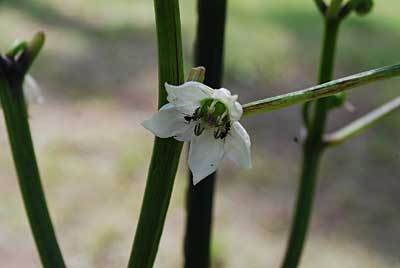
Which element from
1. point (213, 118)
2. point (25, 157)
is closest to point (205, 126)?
point (213, 118)

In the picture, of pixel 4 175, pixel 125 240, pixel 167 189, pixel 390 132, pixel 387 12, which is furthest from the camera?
pixel 387 12

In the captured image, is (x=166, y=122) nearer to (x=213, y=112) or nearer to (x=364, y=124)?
(x=213, y=112)

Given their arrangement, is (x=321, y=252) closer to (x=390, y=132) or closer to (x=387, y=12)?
(x=390, y=132)

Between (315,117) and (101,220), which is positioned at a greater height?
(315,117)

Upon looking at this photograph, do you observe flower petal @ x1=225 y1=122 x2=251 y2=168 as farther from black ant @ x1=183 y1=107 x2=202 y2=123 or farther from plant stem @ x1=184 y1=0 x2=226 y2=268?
plant stem @ x1=184 y1=0 x2=226 y2=268

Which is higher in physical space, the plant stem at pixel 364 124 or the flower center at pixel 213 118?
the flower center at pixel 213 118

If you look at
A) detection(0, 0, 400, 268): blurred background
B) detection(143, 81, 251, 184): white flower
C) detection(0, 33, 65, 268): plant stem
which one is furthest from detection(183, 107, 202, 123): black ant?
detection(0, 0, 400, 268): blurred background

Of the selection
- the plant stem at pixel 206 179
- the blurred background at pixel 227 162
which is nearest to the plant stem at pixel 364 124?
the plant stem at pixel 206 179

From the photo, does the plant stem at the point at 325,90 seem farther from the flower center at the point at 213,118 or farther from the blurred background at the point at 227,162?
the blurred background at the point at 227,162

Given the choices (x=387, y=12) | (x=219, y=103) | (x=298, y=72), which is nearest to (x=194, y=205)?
(x=219, y=103)
